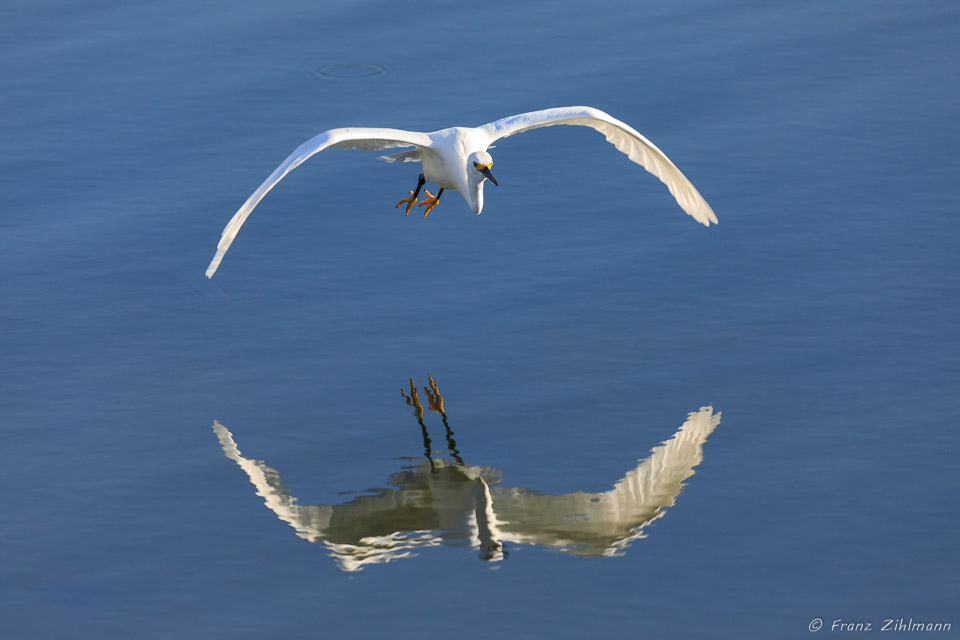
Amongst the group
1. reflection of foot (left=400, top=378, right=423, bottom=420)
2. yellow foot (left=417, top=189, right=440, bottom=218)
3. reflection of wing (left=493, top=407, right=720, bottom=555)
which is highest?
yellow foot (left=417, top=189, right=440, bottom=218)

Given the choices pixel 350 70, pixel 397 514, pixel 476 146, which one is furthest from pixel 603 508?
pixel 350 70

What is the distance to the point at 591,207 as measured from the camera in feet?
53.1

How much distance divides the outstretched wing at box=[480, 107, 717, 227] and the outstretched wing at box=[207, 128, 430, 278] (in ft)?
2.92

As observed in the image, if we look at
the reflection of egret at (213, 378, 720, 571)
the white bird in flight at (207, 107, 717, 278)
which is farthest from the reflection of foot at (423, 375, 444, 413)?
the white bird in flight at (207, 107, 717, 278)

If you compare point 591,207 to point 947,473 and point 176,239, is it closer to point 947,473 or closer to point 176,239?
point 176,239

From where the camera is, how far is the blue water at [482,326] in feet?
35.1

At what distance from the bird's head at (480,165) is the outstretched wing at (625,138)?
45 cm

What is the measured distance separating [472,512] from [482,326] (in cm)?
288

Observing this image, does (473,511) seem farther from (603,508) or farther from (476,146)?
(476,146)

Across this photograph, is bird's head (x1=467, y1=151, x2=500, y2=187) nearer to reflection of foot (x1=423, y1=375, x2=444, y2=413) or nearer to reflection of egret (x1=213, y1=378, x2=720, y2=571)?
reflection of foot (x1=423, y1=375, x2=444, y2=413)

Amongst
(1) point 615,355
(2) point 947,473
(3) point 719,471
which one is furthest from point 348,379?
(2) point 947,473

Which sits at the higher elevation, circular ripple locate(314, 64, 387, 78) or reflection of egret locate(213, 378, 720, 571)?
circular ripple locate(314, 64, 387, 78)

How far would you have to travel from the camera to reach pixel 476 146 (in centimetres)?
1415

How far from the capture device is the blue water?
10.7m
